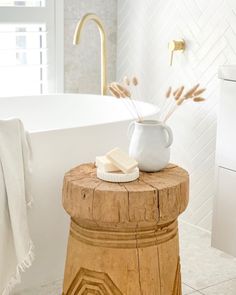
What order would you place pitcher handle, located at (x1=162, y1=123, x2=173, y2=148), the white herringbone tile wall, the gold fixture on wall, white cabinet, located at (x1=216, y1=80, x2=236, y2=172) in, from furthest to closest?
1. the gold fixture on wall
2. the white herringbone tile wall
3. white cabinet, located at (x1=216, y1=80, x2=236, y2=172)
4. pitcher handle, located at (x1=162, y1=123, x2=173, y2=148)

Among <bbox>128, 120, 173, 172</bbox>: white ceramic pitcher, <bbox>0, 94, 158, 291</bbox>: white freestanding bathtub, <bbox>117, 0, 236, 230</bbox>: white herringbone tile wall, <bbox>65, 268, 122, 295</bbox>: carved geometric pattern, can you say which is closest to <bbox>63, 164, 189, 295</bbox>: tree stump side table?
<bbox>65, 268, 122, 295</bbox>: carved geometric pattern

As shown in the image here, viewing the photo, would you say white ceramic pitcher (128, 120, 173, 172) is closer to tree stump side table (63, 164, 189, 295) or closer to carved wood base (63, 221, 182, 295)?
tree stump side table (63, 164, 189, 295)

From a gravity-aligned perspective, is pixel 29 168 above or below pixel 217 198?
above

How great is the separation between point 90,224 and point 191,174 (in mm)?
1376

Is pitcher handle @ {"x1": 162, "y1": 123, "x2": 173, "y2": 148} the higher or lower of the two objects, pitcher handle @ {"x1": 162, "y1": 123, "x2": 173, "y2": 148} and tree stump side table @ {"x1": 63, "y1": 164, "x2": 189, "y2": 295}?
the higher

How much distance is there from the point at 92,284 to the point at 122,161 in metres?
0.42

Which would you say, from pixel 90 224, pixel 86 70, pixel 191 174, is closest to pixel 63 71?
pixel 86 70

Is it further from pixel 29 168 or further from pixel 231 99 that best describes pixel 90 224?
pixel 231 99

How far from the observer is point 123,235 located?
1.95 metres

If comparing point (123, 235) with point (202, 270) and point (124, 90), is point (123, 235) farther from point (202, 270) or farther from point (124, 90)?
point (202, 270)

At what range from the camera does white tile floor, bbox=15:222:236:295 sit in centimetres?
250

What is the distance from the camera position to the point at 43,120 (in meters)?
3.23

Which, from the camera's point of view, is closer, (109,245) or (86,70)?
(109,245)

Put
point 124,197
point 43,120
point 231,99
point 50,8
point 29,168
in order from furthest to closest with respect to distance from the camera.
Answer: point 50,8 < point 43,120 < point 231,99 < point 29,168 < point 124,197
